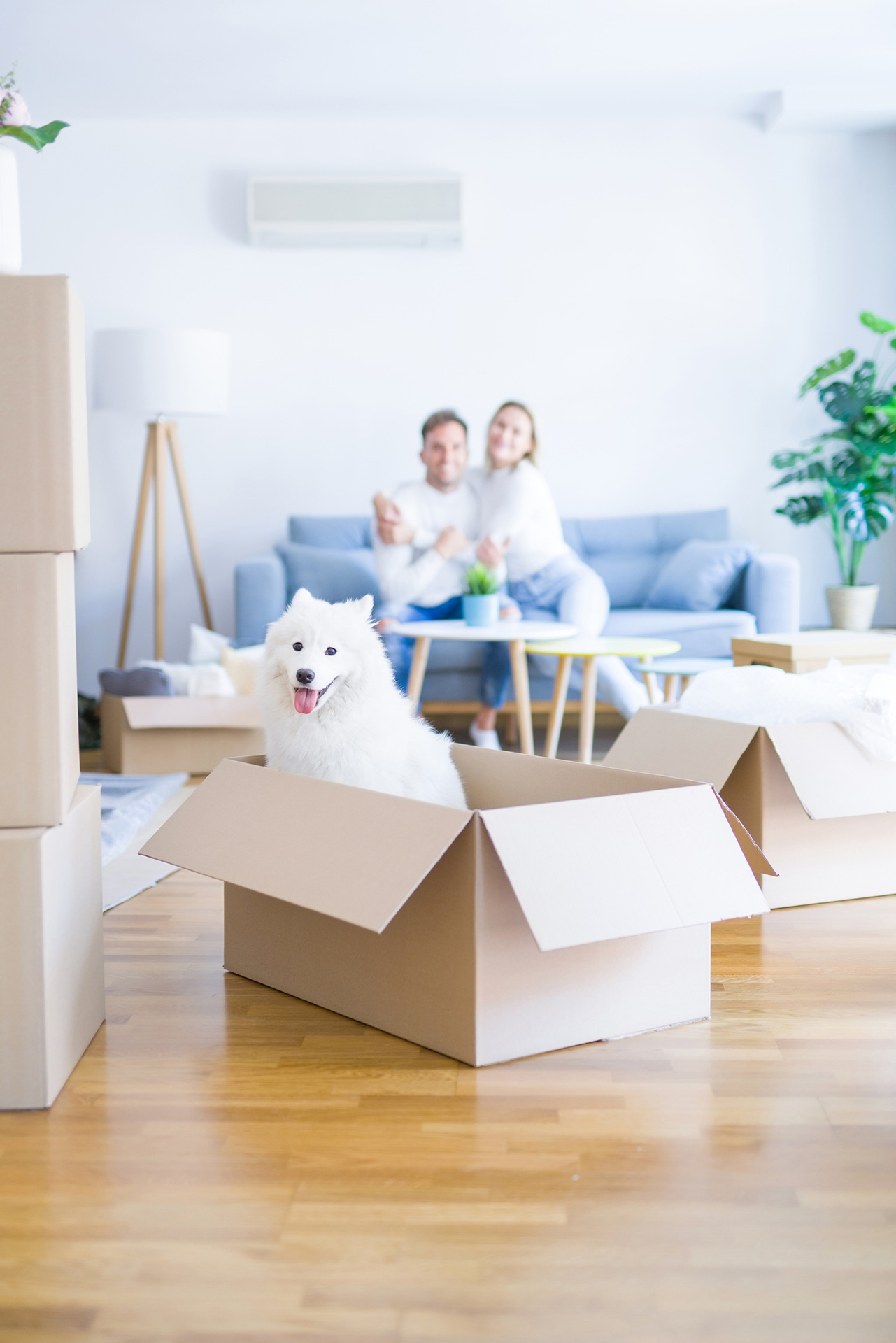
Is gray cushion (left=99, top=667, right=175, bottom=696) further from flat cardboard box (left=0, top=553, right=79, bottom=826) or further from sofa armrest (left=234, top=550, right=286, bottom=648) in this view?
flat cardboard box (left=0, top=553, right=79, bottom=826)

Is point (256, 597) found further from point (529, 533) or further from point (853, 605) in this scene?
point (853, 605)

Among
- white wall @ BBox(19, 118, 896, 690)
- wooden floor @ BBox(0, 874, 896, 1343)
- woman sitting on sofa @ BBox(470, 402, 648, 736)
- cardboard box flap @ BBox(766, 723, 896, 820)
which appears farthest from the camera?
white wall @ BBox(19, 118, 896, 690)

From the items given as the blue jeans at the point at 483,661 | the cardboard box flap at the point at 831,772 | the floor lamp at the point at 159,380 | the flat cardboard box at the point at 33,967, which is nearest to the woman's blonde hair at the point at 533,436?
the blue jeans at the point at 483,661

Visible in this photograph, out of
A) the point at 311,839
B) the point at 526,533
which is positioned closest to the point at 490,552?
the point at 526,533

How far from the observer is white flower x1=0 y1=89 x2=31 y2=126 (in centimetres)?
145

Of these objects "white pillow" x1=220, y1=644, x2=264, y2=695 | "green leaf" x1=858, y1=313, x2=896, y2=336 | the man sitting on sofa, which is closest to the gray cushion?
"white pillow" x1=220, y1=644, x2=264, y2=695

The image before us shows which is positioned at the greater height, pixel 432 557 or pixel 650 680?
pixel 432 557

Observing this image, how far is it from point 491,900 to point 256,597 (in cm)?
292

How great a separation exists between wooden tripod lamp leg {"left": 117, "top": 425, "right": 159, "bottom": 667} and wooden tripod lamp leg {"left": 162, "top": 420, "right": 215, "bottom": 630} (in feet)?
0.24

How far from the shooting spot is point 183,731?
3.64m

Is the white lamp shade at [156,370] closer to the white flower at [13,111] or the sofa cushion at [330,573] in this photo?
the sofa cushion at [330,573]

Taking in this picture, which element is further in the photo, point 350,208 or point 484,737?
point 350,208

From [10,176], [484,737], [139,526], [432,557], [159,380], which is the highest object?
[159,380]

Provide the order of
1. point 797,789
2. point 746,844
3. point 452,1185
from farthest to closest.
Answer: point 797,789 < point 746,844 < point 452,1185
